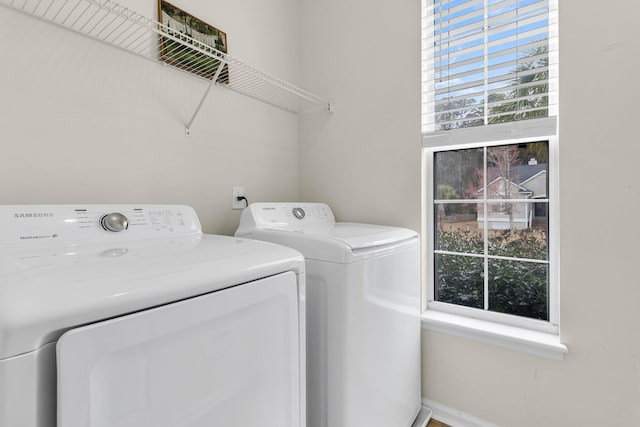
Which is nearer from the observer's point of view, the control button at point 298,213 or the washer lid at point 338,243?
the washer lid at point 338,243

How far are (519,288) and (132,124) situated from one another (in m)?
1.93

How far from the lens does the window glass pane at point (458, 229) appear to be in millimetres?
1663

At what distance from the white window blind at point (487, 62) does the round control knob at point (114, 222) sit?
1481mm

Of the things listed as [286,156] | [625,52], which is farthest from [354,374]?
[625,52]

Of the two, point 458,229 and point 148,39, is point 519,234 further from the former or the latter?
point 148,39

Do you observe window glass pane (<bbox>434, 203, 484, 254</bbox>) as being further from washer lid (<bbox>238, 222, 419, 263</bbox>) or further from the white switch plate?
the white switch plate

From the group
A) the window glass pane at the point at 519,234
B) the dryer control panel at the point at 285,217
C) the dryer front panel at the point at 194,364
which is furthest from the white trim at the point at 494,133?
the dryer front panel at the point at 194,364

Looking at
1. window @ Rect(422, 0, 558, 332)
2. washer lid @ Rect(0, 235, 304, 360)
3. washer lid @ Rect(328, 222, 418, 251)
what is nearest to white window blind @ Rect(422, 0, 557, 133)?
window @ Rect(422, 0, 558, 332)

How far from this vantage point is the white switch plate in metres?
1.74

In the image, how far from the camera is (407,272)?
147 centimetres

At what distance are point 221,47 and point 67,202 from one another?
1.02 metres

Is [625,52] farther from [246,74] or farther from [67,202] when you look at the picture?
[67,202]

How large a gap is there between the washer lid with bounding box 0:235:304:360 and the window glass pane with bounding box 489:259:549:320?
46.4 inches

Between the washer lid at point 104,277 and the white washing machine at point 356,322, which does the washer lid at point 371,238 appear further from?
the washer lid at point 104,277
